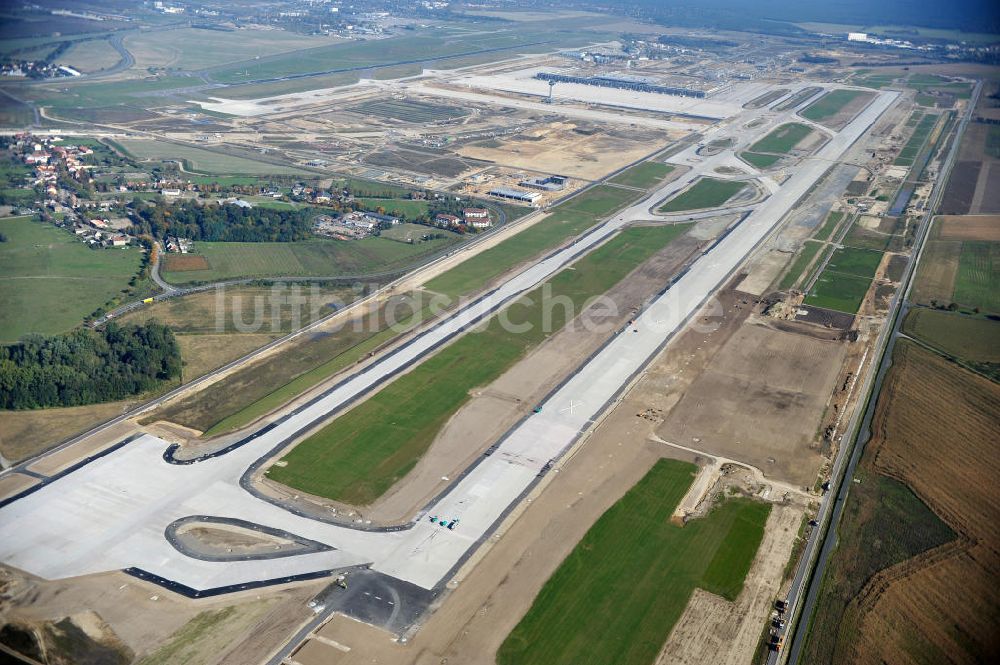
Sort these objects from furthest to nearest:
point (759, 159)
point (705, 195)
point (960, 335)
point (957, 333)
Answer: point (759, 159) → point (705, 195) → point (957, 333) → point (960, 335)

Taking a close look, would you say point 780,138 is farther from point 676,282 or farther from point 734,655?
point 734,655

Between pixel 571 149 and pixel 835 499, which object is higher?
pixel 571 149

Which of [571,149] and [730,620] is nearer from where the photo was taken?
[730,620]

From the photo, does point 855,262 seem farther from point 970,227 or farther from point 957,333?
point 970,227

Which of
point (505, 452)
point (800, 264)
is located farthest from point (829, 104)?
point (505, 452)

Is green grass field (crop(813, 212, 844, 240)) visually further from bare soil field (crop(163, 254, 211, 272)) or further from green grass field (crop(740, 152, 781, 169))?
bare soil field (crop(163, 254, 211, 272))

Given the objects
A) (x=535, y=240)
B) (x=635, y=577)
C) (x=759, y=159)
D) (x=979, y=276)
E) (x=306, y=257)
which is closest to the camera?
(x=635, y=577)

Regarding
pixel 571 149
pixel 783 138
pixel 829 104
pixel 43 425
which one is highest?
pixel 829 104

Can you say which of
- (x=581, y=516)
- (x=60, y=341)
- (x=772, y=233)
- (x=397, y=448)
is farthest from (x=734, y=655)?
(x=772, y=233)
